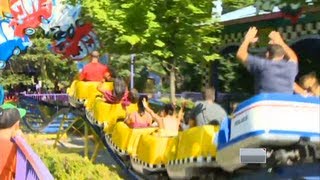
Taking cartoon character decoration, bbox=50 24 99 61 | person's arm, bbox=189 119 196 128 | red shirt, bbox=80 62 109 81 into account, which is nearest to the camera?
person's arm, bbox=189 119 196 128

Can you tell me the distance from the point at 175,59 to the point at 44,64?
14.3 meters

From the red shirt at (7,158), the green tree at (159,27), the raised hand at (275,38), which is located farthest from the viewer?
the green tree at (159,27)

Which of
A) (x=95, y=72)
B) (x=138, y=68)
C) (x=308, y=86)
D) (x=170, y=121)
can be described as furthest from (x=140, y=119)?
(x=138, y=68)

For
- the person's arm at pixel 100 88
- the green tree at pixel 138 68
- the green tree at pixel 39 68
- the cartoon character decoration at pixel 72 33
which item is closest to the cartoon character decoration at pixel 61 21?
the cartoon character decoration at pixel 72 33

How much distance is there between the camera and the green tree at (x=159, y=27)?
10.6 m

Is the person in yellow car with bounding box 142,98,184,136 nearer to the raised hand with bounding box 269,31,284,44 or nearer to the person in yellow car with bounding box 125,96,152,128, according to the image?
the person in yellow car with bounding box 125,96,152,128

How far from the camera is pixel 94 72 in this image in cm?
974

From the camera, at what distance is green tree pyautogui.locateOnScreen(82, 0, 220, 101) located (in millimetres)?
10578

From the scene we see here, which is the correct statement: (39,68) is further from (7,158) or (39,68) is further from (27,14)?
(7,158)

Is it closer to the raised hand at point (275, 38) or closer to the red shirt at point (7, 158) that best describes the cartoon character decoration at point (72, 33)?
the red shirt at point (7, 158)

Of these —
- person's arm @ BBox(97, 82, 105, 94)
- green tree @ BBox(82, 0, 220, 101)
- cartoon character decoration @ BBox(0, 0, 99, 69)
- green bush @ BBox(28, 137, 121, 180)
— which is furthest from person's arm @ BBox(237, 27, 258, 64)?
cartoon character decoration @ BBox(0, 0, 99, 69)

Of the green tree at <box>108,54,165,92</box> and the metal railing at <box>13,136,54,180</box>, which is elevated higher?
the metal railing at <box>13,136,54,180</box>

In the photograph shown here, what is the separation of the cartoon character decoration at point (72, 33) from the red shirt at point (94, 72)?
4336 mm

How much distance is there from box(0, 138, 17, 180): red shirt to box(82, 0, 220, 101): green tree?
538 cm
